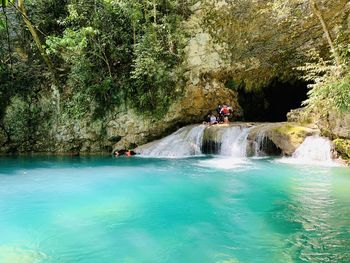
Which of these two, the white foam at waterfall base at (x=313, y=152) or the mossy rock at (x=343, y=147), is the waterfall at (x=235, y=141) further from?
the mossy rock at (x=343, y=147)

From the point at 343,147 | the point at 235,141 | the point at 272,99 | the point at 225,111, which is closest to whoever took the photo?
the point at 343,147

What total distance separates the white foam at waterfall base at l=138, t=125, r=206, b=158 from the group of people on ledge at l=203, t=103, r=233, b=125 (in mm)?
902

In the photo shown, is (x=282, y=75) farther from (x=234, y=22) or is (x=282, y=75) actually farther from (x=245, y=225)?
(x=245, y=225)

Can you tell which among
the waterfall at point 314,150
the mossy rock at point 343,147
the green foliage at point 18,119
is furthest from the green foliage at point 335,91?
the green foliage at point 18,119

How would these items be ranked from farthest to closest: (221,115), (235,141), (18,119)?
(18,119) < (221,115) < (235,141)

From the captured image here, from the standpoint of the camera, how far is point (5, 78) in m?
18.9

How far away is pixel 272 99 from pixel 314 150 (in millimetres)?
7098

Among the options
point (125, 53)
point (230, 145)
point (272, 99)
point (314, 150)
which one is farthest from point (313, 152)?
point (125, 53)

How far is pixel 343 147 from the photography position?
39.9ft

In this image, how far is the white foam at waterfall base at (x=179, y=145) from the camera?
16.1 m

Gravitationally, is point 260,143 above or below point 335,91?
below

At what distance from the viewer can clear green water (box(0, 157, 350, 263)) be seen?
5160mm

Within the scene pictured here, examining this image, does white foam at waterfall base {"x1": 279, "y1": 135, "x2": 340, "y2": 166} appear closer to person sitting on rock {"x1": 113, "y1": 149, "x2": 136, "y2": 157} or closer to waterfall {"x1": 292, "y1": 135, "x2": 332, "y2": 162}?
waterfall {"x1": 292, "y1": 135, "x2": 332, "y2": 162}

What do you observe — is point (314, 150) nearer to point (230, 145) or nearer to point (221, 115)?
point (230, 145)
